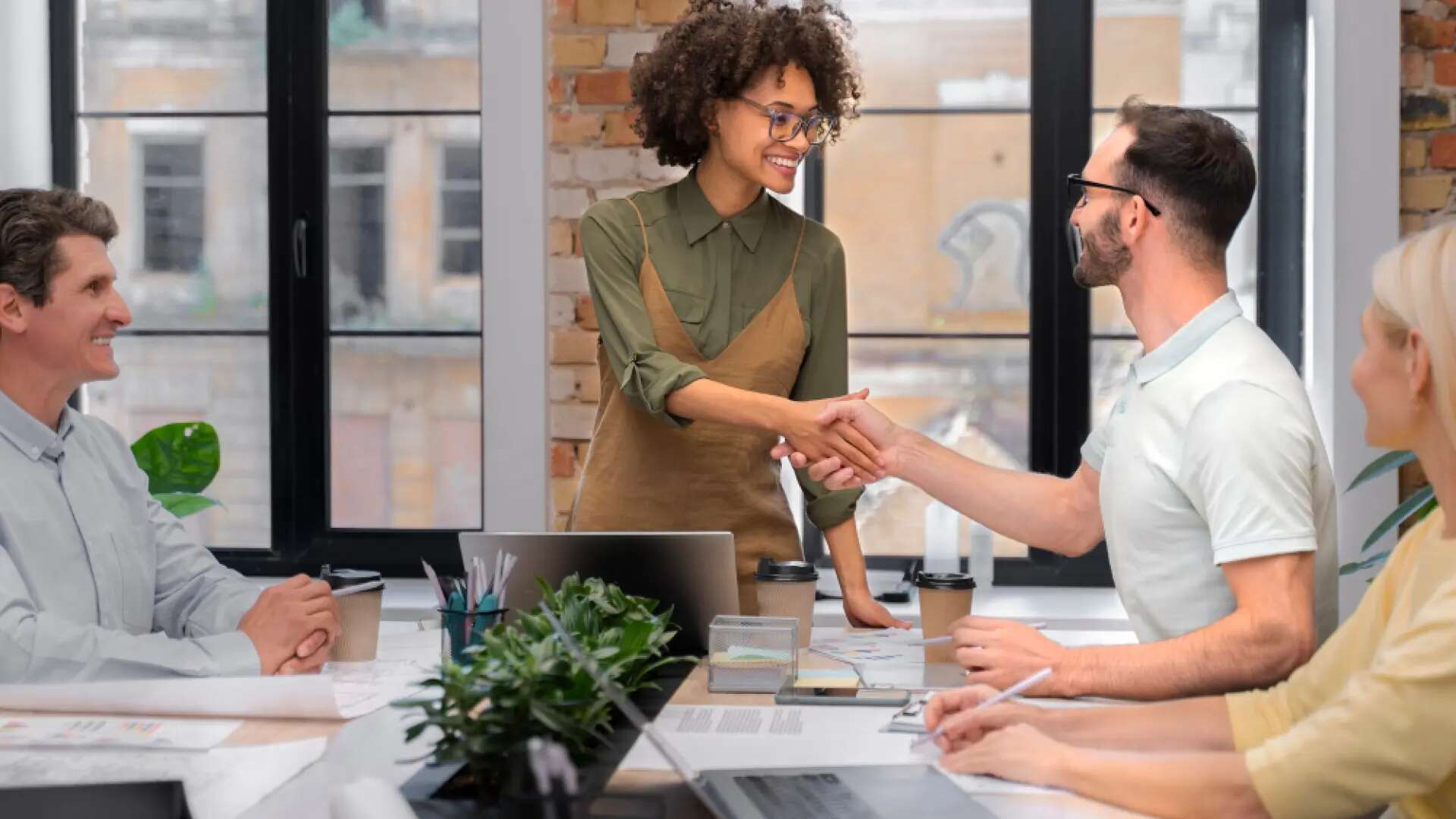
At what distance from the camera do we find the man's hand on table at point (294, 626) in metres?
1.70

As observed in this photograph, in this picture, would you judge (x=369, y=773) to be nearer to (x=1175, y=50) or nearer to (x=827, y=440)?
(x=827, y=440)

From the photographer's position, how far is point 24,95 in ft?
11.5

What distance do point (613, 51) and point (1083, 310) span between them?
4.13 ft

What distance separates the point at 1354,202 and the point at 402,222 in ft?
7.22

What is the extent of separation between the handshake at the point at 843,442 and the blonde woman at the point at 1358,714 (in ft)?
2.72

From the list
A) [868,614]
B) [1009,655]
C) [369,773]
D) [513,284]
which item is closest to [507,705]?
[369,773]

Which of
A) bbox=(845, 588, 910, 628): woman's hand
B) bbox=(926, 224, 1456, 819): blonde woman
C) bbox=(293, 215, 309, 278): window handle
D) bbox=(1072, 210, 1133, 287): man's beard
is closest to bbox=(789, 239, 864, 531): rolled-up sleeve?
bbox=(845, 588, 910, 628): woman's hand

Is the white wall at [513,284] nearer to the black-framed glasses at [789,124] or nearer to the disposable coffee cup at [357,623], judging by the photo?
the black-framed glasses at [789,124]

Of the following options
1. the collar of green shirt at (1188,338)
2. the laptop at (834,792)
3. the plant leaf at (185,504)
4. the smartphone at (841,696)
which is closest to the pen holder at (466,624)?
the smartphone at (841,696)

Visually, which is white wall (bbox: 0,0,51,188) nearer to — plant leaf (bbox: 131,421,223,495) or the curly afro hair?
plant leaf (bbox: 131,421,223,495)

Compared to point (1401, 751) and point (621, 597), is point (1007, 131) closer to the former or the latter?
point (621, 597)

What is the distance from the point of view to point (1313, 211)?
317 cm

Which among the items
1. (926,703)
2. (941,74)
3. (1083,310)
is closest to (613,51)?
(941,74)

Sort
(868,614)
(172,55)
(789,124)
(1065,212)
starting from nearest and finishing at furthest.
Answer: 1. (868,614)
2. (789,124)
3. (1065,212)
4. (172,55)
